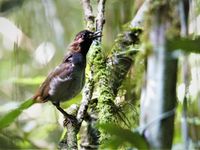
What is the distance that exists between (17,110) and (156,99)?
0.71 m

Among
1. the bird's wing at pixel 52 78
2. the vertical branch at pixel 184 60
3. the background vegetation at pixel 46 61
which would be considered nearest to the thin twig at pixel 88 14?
the background vegetation at pixel 46 61

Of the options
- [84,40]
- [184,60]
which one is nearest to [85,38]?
[84,40]

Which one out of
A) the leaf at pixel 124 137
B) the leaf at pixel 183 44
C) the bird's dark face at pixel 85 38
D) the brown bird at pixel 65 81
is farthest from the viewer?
the bird's dark face at pixel 85 38

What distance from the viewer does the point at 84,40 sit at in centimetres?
309

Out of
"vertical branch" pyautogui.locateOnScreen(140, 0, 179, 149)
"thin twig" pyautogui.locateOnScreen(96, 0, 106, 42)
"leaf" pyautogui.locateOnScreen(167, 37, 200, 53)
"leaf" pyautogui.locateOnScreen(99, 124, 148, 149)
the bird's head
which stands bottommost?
"leaf" pyautogui.locateOnScreen(99, 124, 148, 149)

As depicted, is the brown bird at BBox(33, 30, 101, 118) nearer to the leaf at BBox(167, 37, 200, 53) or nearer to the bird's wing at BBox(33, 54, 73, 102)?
the bird's wing at BBox(33, 54, 73, 102)

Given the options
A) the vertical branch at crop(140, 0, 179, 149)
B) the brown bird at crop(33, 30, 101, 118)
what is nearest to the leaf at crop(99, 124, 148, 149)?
the vertical branch at crop(140, 0, 179, 149)

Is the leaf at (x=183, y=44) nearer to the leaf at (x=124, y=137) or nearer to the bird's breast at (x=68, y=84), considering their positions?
the leaf at (x=124, y=137)

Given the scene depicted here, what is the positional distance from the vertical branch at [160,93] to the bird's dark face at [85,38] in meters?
1.37

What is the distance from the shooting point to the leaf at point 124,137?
58.5 inches

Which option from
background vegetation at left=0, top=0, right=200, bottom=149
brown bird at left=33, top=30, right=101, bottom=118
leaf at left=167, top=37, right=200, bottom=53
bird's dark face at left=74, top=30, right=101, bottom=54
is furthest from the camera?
bird's dark face at left=74, top=30, right=101, bottom=54

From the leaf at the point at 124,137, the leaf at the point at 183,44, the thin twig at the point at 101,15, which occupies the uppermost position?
the thin twig at the point at 101,15

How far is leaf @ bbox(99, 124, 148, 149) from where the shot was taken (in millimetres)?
1485

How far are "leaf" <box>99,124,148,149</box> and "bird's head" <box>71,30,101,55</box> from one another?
5.11 ft
